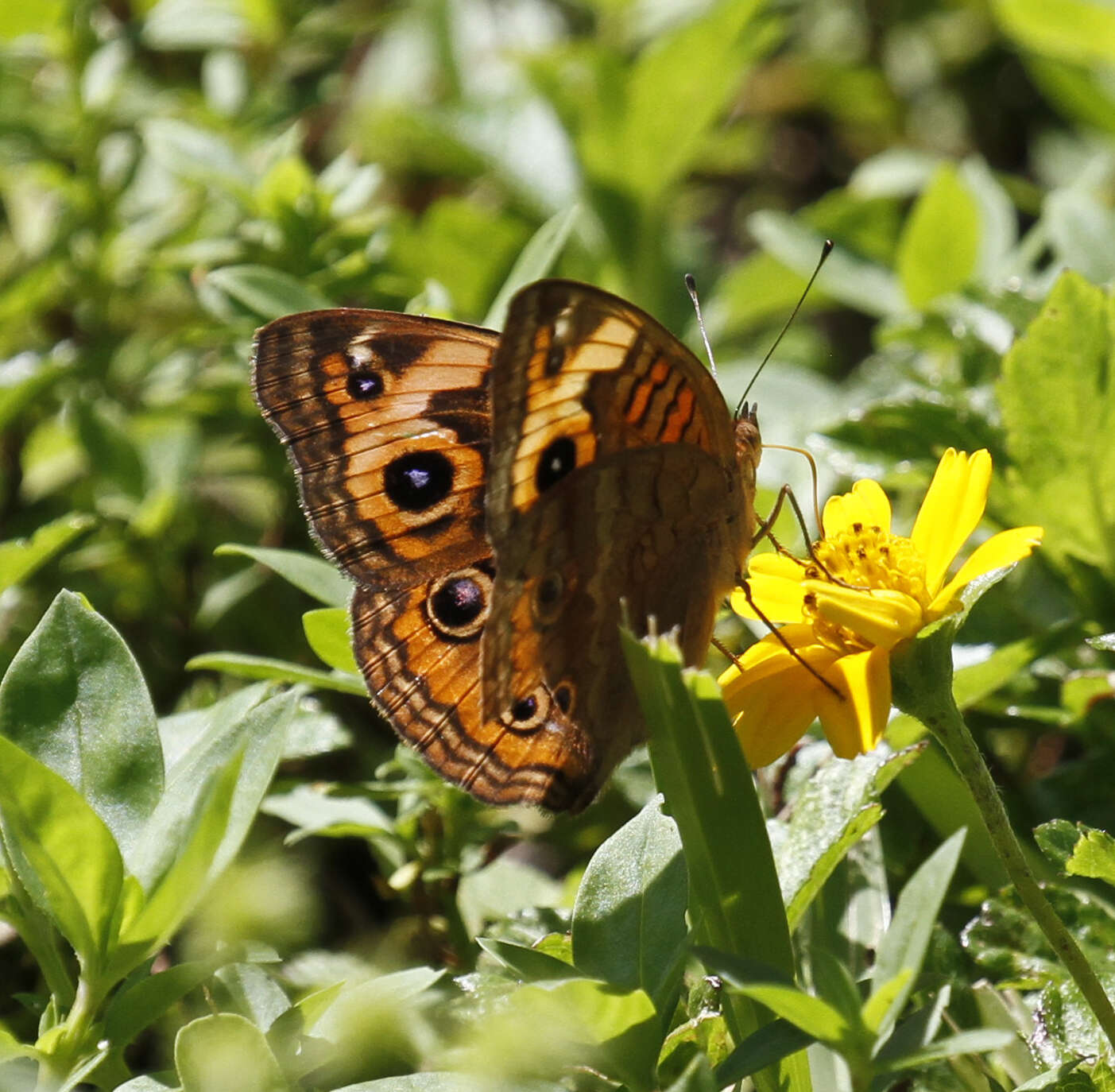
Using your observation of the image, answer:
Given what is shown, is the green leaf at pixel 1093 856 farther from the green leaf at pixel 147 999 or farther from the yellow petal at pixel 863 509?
the green leaf at pixel 147 999

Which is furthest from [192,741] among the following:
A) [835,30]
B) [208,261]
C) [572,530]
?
[835,30]

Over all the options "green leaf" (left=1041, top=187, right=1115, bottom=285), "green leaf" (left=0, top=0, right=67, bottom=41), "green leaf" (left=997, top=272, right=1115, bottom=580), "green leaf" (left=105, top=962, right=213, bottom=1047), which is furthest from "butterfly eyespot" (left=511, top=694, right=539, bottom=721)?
"green leaf" (left=0, top=0, right=67, bottom=41)

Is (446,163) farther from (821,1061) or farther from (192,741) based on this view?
(821,1061)

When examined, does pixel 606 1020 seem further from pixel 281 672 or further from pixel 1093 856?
pixel 281 672

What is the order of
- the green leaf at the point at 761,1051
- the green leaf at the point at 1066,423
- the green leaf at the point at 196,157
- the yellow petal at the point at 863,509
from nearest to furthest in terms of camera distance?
the green leaf at the point at 761,1051 → the yellow petal at the point at 863,509 → the green leaf at the point at 1066,423 → the green leaf at the point at 196,157

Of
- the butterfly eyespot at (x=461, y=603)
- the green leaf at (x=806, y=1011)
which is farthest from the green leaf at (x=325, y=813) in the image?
the green leaf at (x=806, y=1011)

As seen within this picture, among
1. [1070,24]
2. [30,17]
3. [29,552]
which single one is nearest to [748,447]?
[29,552]
